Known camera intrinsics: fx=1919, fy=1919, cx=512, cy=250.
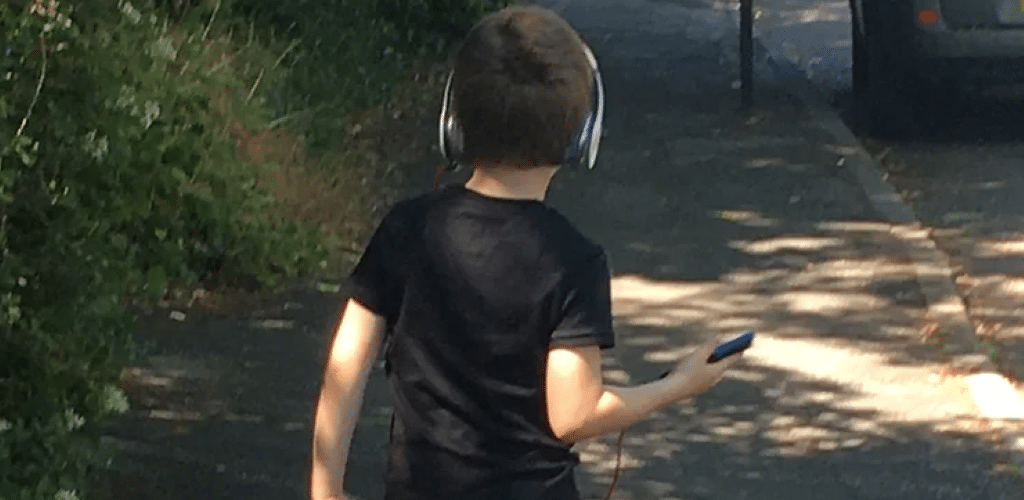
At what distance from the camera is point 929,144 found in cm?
1181

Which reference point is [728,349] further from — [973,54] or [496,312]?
[973,54]

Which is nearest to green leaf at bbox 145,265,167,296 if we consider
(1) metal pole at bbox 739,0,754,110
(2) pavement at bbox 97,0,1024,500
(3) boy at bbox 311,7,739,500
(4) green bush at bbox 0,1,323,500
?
(2) pavement at bbox 97,0,1024,500

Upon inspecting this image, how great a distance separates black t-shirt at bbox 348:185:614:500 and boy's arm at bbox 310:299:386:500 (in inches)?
1.5

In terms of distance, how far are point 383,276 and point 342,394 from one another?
0.20 m

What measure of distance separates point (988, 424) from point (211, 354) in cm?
272

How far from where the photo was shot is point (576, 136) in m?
2.93

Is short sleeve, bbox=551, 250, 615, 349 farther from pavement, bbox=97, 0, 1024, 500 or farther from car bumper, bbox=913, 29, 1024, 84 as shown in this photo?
car bumper, bbox=913, 29, 1024, 84

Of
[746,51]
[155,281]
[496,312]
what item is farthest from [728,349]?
[746,51]

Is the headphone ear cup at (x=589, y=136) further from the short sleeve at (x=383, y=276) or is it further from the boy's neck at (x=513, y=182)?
the short sleeve at (x=383, y=276)

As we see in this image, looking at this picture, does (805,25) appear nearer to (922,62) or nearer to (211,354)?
(922,62)

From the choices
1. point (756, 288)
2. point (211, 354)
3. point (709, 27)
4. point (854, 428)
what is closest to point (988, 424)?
point (854, 428)

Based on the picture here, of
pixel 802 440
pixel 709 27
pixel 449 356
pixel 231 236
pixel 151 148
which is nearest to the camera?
pixel 449 356

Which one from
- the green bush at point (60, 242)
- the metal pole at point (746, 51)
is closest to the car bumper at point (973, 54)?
the metal pole at point (746, 51)

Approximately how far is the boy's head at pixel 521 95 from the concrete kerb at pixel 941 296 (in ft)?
11.2
